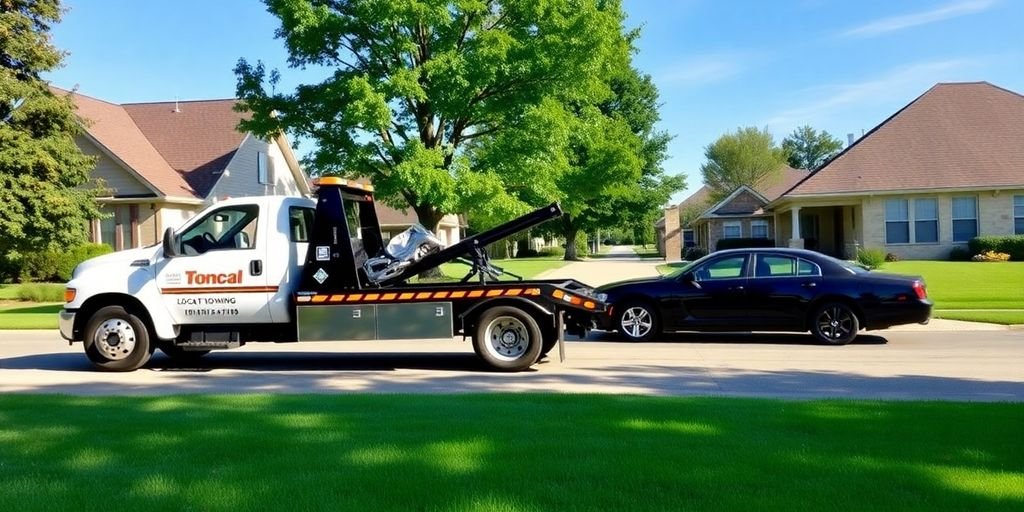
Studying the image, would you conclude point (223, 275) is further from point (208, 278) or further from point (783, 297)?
point (783, 297)

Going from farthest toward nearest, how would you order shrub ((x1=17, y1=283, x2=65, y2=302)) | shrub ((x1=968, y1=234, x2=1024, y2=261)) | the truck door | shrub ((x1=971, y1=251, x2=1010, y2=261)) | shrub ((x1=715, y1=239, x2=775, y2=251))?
shrub ((x1=715, y1=239, x2=775, y2=251)), shrub ((x1=968, y1=234, x2=1024, y2=261)), shrub ((x1=971, y1=251, x2=1010, y2=261)), shrub ((x1=17, y1=283, x2=65, y2=302)), the truck door

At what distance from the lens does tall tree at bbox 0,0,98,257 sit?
24.2 m

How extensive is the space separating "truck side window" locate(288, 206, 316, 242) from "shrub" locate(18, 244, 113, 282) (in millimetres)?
22694

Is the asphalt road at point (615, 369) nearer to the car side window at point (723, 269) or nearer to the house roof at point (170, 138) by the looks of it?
the car side window at point (723, 269)

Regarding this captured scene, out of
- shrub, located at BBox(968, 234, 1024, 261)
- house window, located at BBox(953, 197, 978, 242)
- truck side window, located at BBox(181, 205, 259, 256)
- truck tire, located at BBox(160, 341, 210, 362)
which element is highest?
house window, located at BBox(953, 197, 978, 242)

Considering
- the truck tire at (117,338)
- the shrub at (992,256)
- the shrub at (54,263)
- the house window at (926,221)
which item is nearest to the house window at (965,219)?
the house window at (926,221)

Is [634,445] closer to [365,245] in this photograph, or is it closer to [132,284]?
[365,245]

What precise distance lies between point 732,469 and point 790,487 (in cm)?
42

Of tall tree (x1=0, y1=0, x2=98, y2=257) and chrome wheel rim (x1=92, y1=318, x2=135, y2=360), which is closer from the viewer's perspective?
chrome wheel rim (x1=92, y1=318, x2=135, y2=360)

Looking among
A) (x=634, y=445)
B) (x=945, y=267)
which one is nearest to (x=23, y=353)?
(x=634, y=445)

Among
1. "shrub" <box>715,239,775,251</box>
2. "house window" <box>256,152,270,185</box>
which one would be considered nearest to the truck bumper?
"house window" <box>256,152,270,185</box>

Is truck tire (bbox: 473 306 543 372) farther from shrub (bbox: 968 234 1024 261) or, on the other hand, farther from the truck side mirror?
shrub (bbox: 968 234 1024 261)

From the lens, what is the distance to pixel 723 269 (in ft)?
45.2

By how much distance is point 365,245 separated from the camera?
471 inches
